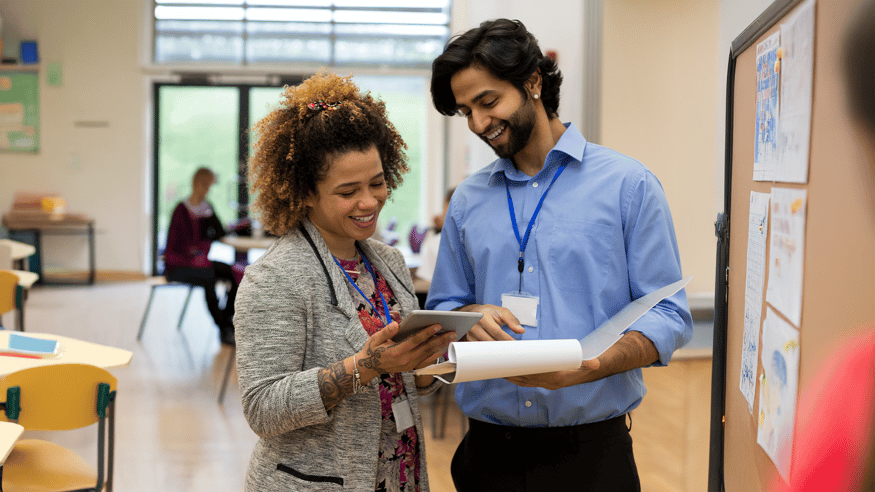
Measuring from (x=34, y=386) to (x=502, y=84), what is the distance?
1.74m

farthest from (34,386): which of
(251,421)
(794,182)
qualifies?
(794,182)

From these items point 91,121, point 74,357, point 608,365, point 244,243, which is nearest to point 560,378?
point 608,365

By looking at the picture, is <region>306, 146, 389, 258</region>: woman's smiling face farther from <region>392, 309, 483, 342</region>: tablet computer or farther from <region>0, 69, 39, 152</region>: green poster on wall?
<region>0, 69, 39, 152</region>: green poster on wall

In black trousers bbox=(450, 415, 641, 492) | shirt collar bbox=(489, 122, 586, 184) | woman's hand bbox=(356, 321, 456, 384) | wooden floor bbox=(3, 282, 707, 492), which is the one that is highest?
shirt collar bbox=(489, 122, 586, 184)

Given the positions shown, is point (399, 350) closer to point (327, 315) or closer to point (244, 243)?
point (327, 315)

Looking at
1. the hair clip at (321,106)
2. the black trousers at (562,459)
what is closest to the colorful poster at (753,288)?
the black trousers at (562,459)

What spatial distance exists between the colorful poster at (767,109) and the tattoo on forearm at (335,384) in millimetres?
734

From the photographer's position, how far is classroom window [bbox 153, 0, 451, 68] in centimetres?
977

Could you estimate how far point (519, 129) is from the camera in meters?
1.41

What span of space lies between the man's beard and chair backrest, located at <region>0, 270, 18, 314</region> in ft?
11.2

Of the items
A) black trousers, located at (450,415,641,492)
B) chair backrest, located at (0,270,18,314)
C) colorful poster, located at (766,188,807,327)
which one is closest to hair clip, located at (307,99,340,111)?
black trousers, located at (450,415,641,492)

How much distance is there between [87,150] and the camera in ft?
31.6

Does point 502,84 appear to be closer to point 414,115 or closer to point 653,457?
point 653,457

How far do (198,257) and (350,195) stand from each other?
4.98 m
